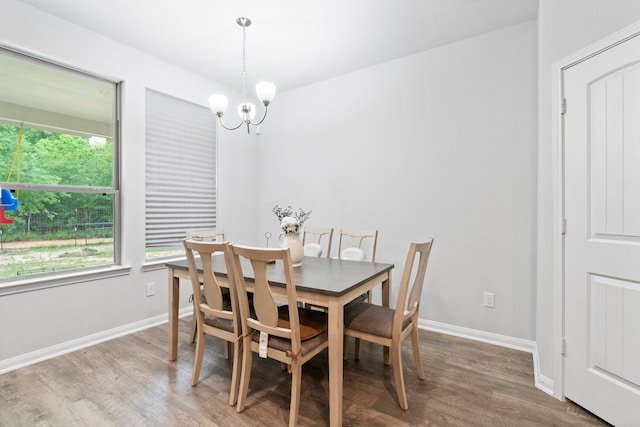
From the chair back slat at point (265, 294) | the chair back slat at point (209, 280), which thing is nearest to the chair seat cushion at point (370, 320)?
the chair back slat at point (265, 294)

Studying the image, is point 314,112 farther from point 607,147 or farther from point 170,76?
point 607,147

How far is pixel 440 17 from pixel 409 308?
2.31m

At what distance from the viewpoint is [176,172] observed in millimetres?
3482

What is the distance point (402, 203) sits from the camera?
3197 millimetres

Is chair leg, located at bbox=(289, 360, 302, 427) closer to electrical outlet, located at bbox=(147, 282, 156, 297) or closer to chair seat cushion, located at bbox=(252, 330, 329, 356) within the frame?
chair seat cushion, located at bbox=(252, 330, 329, 356)

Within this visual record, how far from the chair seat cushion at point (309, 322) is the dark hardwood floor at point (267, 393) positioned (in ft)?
1.48

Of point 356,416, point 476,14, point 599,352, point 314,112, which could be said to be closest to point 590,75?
point 476,14

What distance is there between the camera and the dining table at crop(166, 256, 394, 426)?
1.64 metres

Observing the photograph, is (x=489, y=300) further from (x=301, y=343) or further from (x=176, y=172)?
(x=176, y=172)

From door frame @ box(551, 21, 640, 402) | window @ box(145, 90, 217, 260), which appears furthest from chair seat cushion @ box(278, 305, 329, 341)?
window @ box(145, 90, 217, 260)

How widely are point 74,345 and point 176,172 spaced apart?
1834mm

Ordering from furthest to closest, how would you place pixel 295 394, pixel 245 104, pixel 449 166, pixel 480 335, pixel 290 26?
pixel 449 166 → pixel 480 335 → pixel 290 26 → pixel 245 104 → pixel 295 394

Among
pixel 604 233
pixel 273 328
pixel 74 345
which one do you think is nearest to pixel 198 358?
pixel 273 328

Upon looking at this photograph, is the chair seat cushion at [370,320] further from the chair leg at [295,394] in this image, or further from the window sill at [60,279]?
the window sill at [60,279]
